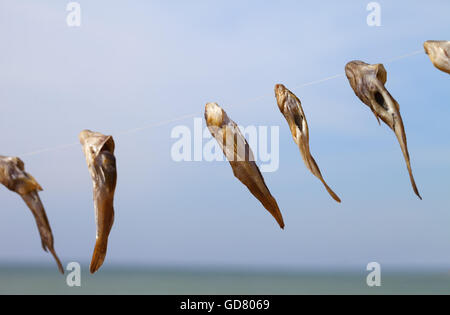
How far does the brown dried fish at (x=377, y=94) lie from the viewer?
313 centimetres

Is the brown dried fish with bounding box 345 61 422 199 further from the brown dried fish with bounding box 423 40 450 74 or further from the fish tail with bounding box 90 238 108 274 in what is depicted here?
the fish tail with bounding box 90 238 108 274

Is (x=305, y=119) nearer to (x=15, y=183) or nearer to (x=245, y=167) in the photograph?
(x=245, y=167)

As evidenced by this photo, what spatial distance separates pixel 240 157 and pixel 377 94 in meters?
0.85

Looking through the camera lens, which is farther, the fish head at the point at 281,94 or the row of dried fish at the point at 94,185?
the fish head at the point at 281,94

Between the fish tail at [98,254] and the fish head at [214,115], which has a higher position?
the fish head at [214,115]

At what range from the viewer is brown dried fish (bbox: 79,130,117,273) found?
2926 mm

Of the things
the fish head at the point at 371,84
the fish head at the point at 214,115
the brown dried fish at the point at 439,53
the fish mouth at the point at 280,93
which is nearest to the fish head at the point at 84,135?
the fish head at the point at 214,115

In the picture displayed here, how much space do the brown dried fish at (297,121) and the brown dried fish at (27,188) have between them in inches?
55.3

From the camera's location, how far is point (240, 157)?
3041mm

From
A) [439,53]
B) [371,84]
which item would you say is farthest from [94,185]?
[439,53]

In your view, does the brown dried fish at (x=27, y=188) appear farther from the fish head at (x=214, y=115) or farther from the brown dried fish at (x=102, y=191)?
the fish head at (x=214, y=115)

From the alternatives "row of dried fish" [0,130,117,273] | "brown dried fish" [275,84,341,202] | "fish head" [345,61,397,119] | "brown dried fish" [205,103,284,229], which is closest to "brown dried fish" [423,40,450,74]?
"fish head" [345,61,397,119]

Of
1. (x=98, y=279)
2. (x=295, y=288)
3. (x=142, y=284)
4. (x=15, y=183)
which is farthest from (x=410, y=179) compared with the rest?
(x=98, y=279)

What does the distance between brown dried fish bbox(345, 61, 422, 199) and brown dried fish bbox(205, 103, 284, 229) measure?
0.73 metres
